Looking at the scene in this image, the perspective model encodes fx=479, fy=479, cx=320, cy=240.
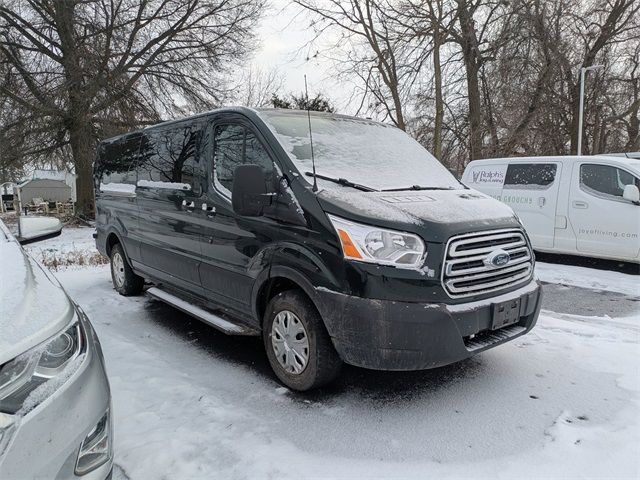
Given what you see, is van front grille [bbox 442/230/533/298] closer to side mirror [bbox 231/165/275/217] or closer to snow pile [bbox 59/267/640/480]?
snow pile [bbox 59/267/640/480]

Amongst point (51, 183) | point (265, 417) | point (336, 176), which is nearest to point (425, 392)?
point (265, 417)

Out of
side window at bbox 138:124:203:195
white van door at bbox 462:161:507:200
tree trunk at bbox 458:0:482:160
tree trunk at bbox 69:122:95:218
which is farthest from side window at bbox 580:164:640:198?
tree trunk at bbox 69:122:95:218

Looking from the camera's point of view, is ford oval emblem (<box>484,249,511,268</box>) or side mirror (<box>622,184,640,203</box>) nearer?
ford oval emblem (<box>484,249,511,268</box>)

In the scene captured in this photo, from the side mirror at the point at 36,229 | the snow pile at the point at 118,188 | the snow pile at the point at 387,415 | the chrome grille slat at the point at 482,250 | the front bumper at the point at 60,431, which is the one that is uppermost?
the snow pile at the point at 118,188

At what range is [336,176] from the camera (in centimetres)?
337

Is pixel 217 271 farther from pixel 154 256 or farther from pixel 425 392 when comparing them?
pixel 425 392

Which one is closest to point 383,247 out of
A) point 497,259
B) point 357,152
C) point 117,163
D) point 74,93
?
point 497,259

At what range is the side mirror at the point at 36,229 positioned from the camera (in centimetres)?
361

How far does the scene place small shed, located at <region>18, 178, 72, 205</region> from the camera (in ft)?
142

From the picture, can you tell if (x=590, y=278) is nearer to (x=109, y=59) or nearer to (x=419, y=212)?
(x=419, y=212)

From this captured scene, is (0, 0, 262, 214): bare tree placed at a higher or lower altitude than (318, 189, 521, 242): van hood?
higher

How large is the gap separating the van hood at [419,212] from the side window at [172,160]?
5.40 feet

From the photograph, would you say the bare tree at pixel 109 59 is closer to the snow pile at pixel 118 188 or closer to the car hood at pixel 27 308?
the snow pile at pixel 118 188

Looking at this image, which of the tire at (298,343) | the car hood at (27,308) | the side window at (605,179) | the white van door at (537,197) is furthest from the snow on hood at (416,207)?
the white van door at (537,197)
